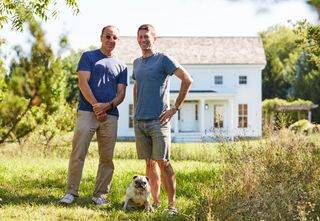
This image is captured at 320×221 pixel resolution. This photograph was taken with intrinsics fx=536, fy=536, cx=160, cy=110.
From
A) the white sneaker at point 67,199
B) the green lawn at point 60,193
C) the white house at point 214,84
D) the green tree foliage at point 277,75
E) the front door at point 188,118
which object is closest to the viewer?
the green lawn at point 60,193

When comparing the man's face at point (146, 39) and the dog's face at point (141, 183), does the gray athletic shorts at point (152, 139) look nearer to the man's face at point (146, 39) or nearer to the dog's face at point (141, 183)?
the dog's face at point (141, 183)

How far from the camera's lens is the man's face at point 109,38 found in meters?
6.63

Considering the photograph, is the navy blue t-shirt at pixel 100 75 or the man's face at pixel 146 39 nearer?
the man's face at pixel 146 39

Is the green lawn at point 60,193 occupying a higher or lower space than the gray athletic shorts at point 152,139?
lower

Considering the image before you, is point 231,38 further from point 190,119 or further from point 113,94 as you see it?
point 113,94

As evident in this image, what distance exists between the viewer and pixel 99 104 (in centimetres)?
655

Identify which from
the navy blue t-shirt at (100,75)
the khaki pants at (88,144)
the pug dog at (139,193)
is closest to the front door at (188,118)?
the khaki pants at (88,144)

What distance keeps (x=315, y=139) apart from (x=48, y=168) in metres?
5.35

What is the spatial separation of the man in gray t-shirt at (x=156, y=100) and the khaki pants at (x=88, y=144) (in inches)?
26.5

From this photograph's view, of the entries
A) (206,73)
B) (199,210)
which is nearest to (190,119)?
(206,73)

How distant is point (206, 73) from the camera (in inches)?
1362

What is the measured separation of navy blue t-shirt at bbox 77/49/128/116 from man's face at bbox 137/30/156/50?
78cm

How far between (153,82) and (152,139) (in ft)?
2.15

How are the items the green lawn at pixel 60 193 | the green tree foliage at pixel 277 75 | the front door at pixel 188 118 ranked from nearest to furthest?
the green lawn at pixel 60 193 < the front door at pixel 188 118 < the green tree foliage at pixel 277 75
